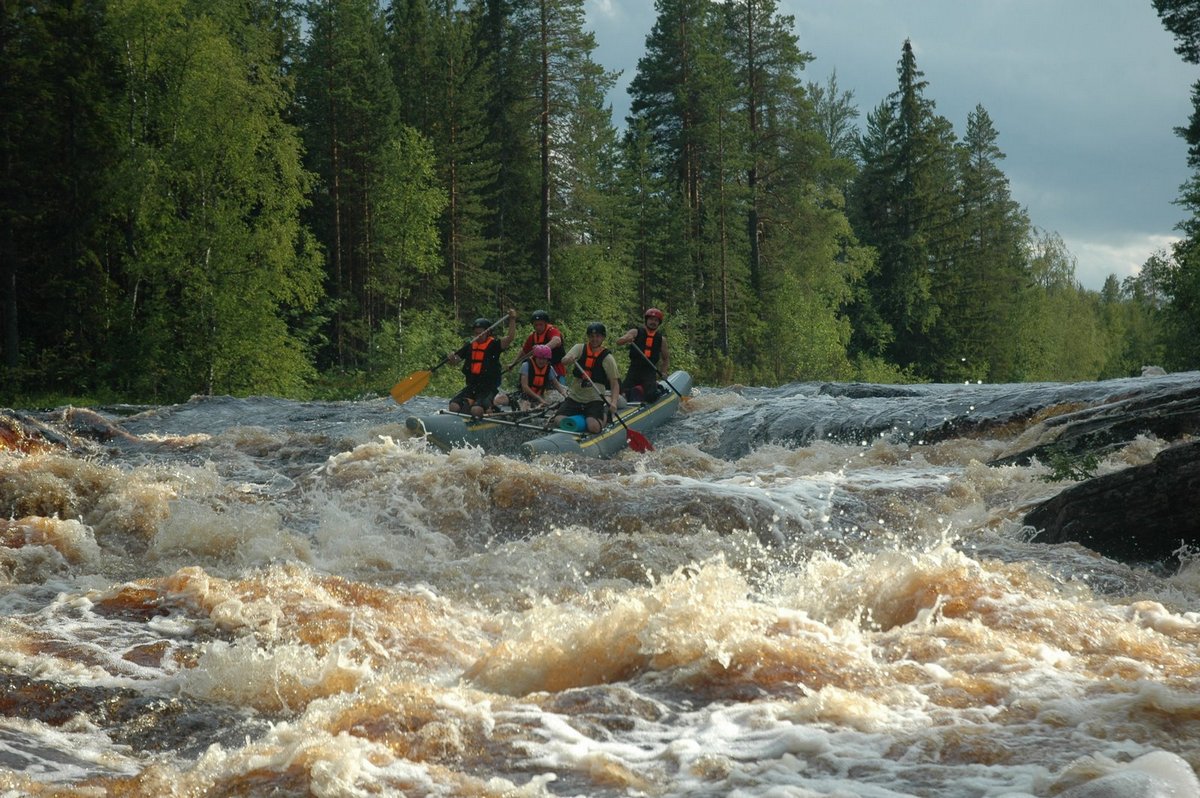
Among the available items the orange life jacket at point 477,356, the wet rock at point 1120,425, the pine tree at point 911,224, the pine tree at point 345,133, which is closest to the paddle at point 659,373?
the orange life jacket at point 477,356

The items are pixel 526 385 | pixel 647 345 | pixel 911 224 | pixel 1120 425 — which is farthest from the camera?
pixel 911 224

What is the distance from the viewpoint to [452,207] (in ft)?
103

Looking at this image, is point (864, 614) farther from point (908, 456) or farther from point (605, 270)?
point (605, 270)

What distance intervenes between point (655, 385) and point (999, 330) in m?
32.2

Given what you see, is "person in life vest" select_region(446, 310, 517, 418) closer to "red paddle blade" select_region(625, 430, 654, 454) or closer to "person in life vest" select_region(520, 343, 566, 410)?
"person in life vest" select_region(520, 343, 566, 410)

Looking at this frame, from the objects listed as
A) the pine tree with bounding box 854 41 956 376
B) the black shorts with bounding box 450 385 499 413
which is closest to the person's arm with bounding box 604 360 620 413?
the black shorts with bounding box 450 385 499 413

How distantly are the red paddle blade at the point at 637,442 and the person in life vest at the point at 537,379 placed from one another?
3.60 feet

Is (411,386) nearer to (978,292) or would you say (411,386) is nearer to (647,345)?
(647,345)

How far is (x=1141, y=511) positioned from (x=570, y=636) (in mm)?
4366

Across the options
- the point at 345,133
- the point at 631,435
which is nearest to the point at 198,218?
the point at 345,133

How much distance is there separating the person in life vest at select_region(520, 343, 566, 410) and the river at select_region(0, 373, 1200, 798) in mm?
2387

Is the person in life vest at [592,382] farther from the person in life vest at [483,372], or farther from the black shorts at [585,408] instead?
the person in life vest at [483,372]

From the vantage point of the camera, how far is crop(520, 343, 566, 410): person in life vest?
13.7m

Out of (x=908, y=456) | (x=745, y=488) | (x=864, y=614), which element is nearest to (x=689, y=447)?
(x=908, y=456)
